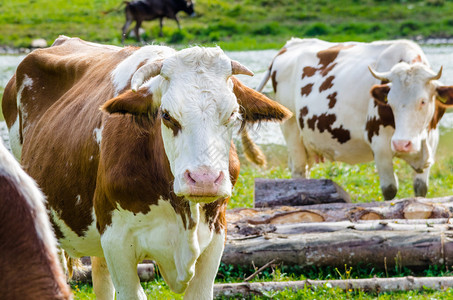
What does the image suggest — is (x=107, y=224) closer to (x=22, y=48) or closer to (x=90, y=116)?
(x=90, y=116)

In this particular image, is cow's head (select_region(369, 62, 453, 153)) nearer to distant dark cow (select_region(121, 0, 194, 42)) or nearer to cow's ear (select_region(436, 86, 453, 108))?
cow's ear (select_region(436, 86, 453, 108))

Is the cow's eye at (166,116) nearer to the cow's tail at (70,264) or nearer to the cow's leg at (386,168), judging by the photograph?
the cow's tail at (70,264)

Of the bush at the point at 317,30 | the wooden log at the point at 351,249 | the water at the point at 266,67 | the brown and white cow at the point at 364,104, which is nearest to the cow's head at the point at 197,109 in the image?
the wooden log at the point at 351,249

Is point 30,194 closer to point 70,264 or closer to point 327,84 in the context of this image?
point 70,264

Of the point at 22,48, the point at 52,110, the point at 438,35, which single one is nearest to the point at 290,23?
the point at 438,35

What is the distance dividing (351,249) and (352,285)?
1.81ft

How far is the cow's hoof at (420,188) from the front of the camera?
9461mm

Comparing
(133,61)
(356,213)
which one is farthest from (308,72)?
(133,61)

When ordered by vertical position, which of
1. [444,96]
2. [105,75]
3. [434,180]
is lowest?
[434,180]

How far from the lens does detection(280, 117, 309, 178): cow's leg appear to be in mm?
11312

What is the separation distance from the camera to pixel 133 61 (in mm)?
4805

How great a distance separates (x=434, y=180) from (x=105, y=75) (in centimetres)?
707

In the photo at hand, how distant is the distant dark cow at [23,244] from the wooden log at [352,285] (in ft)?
11.2

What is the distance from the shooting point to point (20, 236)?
7.75 ft
